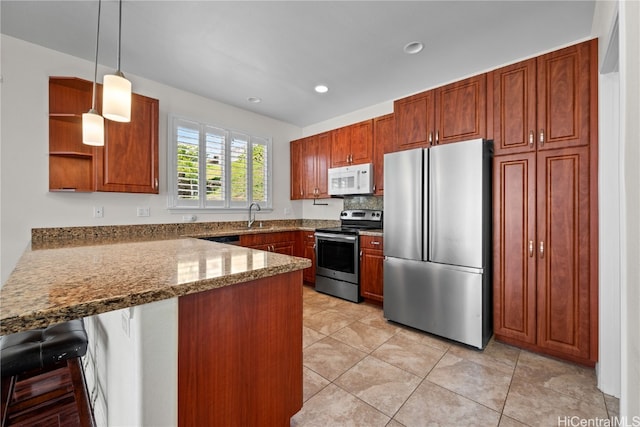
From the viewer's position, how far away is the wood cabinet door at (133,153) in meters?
2.59

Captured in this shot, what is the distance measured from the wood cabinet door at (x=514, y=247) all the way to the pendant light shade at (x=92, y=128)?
10.0ft

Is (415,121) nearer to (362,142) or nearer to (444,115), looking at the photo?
(444,115)

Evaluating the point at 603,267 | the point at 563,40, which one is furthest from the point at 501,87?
the point at 603,267

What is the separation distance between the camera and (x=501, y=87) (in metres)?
2.32

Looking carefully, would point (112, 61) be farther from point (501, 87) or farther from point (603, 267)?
point (603, 267)

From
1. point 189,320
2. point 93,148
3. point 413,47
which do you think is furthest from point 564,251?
point 93,148

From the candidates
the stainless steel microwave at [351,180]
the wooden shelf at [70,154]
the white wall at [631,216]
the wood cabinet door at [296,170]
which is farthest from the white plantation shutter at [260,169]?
the white wall at [631,216]

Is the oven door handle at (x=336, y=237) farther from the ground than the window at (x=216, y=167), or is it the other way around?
the window at (x=216, y=167)

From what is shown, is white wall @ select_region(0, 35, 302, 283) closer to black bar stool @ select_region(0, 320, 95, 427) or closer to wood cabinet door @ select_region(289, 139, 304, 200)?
black bar stool @ select_region(0, 320, 95, 427)

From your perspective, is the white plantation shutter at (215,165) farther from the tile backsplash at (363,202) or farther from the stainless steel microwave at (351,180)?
the tile backsplash at (363,202)

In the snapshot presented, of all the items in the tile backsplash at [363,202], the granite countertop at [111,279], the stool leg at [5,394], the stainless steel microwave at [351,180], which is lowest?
the stool leg at [5,394]

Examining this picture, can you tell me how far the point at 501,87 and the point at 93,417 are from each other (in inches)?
139

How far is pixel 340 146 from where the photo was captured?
396cm

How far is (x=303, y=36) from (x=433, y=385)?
2.80 metres
